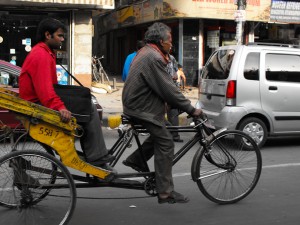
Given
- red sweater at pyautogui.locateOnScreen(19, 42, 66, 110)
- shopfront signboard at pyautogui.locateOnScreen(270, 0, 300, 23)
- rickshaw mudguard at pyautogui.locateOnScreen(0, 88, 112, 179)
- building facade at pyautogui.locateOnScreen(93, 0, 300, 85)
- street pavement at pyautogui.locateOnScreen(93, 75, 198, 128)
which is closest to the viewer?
rickshaw mudguard at pyautogui.locateOnScreen(0, 88, 112, 179)

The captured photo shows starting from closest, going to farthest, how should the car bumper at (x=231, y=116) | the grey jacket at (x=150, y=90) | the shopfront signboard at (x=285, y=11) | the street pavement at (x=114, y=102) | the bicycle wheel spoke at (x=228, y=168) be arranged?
the grey jacket at (x=150, y=90) < the bicycle wheel spoke at (x=228, y=168) < the car bumper at (x=231, y=116) < the street pavement at (x=114, y=102) < the shopfront signboard at (x=285, y=11)

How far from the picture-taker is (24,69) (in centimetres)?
432

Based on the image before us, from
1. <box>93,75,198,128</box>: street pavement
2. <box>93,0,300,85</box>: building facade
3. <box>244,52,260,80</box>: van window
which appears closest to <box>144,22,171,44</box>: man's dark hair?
<box>244,52,260,80</box>: van window

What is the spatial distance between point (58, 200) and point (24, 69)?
1.17 meters

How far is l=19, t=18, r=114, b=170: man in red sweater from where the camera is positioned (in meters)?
4.20

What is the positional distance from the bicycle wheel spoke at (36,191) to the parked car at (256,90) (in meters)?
4.55

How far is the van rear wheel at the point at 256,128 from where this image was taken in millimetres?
8492

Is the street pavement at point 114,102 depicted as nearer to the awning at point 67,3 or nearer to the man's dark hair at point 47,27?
the awning at point 67,3

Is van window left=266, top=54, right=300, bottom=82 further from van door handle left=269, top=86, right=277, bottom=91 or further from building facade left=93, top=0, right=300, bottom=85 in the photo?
building facade left=93, top=0, right=300, bottom=85

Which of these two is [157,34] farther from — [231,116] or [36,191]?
[231,116]

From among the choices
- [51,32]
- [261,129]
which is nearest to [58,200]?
[51,32]

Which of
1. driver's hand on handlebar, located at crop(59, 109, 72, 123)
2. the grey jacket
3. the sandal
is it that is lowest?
the sandal

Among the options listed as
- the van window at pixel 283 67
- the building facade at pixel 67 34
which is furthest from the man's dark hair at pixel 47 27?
the building facade at pixel 67 34

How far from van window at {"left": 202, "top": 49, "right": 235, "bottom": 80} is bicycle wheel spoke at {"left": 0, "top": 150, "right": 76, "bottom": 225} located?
4.81 m
